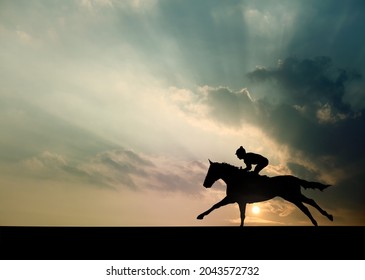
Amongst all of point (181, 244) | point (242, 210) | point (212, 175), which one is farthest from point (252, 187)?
point (181, 244)

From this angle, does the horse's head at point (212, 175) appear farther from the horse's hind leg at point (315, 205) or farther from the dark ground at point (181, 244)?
the horse's hind leg at point (315, 205)

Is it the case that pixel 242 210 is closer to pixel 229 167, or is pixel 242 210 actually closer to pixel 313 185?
pixel 229 167

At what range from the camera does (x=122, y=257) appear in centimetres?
930

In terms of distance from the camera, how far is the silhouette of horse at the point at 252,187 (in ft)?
43.5

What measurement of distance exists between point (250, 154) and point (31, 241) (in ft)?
23.3

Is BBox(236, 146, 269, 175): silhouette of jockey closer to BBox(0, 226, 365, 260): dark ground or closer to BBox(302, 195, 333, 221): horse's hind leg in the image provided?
BBox(302, 195, 333, 221): horse's hind leg

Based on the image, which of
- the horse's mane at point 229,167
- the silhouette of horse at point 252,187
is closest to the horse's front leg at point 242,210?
the silhouette of horse at point 252,187

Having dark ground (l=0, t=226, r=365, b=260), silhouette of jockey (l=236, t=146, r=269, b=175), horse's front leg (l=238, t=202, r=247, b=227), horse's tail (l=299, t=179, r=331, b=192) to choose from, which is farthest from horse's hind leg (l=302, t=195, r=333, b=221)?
horse's front leg (l=238, t=202, r=247, b=227)

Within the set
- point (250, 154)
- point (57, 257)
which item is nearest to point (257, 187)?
point (250, 154)

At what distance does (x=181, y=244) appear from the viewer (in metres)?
9.92

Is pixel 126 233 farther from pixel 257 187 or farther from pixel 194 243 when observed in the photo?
pixel 257 187

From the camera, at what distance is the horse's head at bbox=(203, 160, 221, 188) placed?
1357 cm

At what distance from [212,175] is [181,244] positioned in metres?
4.04

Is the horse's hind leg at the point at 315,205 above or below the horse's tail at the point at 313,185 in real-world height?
below
